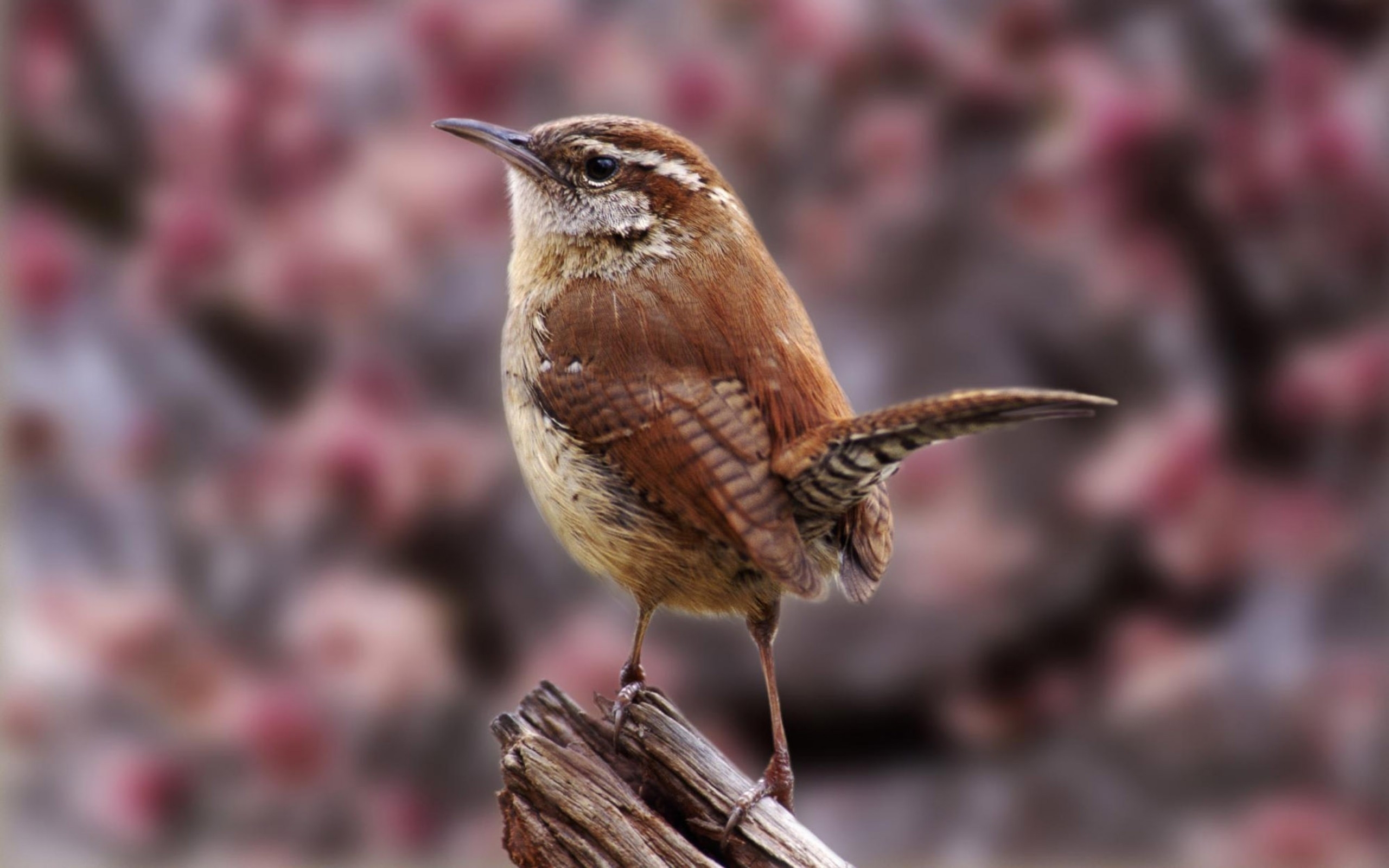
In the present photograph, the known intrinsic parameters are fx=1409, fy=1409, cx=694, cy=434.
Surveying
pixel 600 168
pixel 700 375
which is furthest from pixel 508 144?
pixel 700 375

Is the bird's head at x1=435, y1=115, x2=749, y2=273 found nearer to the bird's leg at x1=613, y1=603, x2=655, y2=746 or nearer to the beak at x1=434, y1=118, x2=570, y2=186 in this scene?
the beak at x1=434, y1=118, x2=570, y2=186

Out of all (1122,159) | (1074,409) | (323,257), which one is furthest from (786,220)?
(1074,409)

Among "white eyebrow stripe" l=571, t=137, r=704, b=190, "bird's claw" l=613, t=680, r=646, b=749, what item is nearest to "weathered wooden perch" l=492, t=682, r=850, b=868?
"bird's claw" l=613, t=680, r=646, b=749

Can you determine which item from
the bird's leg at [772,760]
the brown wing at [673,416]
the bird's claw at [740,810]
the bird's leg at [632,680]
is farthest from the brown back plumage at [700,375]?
the bird's claw at [740,810]

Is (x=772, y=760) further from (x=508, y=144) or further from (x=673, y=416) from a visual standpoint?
(x=508, y=144)

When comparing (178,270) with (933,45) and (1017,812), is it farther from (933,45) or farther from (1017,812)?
(1017,812)

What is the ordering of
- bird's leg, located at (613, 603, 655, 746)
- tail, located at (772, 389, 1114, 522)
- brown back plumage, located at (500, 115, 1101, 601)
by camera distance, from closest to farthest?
tail, located at (772, 389, 1114, 522) < brown back plumage, located at (500, 115, 1101, 601) < bird's leg, located at (613, 603, 655, 746)
